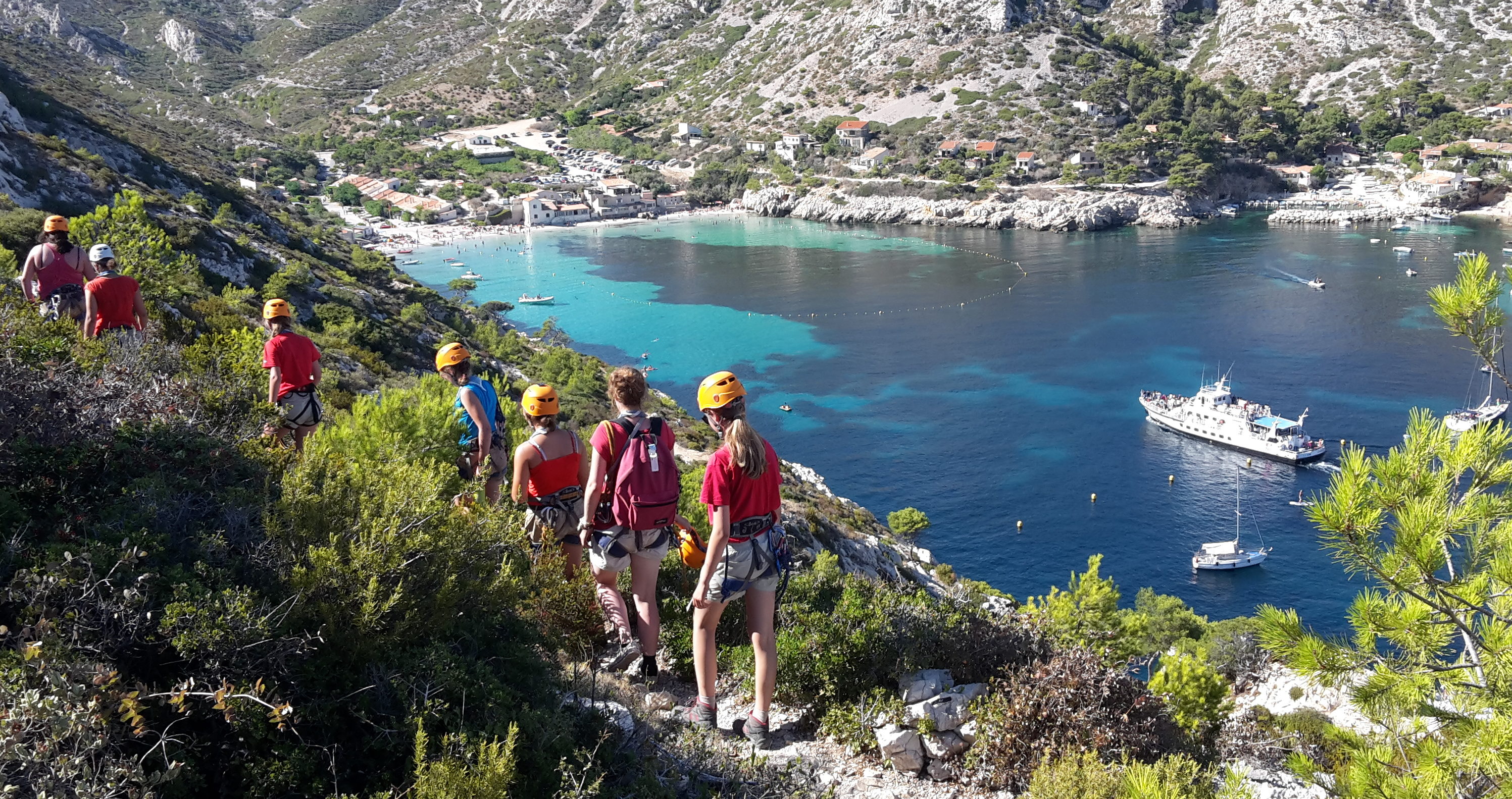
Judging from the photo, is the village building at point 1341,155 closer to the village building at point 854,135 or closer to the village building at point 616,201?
the village building at point 854,135

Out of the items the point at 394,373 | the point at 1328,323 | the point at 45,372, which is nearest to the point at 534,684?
the point at 45,372

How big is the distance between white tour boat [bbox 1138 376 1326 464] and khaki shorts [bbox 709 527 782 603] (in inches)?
1165

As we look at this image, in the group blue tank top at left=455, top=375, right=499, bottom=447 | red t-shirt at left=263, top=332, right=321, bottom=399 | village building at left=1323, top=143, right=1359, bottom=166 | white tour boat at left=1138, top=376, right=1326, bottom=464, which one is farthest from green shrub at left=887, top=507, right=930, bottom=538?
village building at left=1323, top=143, right=1359, bottom=166

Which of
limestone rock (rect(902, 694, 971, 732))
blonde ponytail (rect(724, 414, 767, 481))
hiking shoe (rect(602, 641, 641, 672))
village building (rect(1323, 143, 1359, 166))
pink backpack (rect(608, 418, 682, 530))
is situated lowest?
limestone rock (rect(902, 694, 971, 732))

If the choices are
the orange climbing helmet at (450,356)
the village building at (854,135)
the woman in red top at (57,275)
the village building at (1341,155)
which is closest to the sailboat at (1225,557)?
the orange climbing helmet at (450,356)

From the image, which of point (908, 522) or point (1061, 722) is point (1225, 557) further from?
point (1061, 722)

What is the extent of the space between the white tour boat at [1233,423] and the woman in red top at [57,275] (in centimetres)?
3123

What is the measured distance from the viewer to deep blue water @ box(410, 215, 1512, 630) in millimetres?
24344

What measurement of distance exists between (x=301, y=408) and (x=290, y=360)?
34 centimetres

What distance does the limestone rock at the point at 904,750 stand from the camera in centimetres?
397

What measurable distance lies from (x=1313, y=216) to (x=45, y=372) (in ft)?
270

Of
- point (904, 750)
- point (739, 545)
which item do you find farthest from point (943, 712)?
point (739, 545)

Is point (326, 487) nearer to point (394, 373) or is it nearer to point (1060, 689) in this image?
point (1060, 689)

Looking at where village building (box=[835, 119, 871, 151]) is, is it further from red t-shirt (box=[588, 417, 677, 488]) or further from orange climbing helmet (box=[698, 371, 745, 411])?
orange climbing helmet (box=[698, 371, 745, 411])
